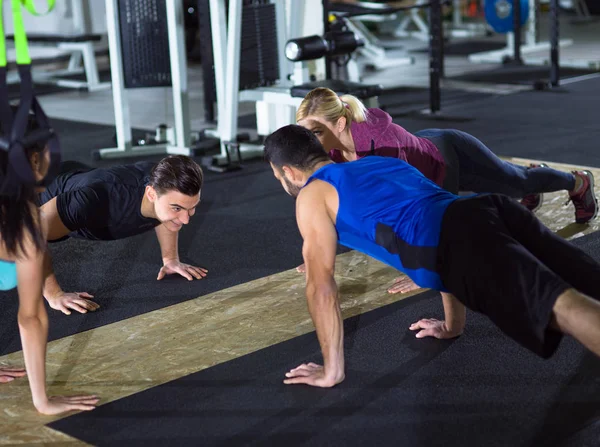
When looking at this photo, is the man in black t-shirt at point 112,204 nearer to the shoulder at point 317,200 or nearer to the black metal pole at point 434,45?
the shoulder at point 317,200

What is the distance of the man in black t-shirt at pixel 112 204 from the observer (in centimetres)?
299

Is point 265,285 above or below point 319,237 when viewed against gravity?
below

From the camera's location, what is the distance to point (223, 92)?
5.60 metres

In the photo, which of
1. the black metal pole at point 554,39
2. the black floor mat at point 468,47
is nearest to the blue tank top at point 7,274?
the black metal pole at point 554,39

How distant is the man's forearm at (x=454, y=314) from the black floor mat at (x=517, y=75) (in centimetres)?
580

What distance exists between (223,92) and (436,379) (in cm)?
344

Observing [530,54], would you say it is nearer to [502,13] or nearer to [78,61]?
[502,13]

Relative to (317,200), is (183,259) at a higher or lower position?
lower

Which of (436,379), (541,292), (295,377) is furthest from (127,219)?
(541,292)

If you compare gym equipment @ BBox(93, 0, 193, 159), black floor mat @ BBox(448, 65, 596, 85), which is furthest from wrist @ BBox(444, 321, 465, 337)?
black floor mat @ BBox(448, 65, 596, 85)

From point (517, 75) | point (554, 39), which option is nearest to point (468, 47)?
point (517, 75)

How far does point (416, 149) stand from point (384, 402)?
44.8 inches

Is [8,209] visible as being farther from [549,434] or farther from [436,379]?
[549,434]

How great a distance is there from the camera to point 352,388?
2.49 m
